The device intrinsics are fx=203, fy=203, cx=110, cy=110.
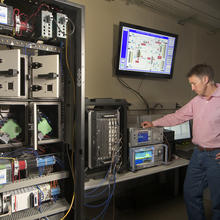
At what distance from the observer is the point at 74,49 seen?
1.45 meters

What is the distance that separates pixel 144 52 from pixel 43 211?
78.7 inches

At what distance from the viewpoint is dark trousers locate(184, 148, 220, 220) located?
1627mm

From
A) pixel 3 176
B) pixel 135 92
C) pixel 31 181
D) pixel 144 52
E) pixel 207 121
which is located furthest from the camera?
pixel 135 92

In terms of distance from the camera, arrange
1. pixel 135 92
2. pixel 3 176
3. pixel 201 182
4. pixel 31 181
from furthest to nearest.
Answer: pixel 135 92 → pixel 201 182 → pixel 31 181 → pixel 3 176

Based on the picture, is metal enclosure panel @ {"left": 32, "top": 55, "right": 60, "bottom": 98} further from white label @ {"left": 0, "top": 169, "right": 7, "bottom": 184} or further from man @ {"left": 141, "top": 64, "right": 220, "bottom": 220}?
man @ {"left": 141, "top": 64, "right": 220, "bottom": 220}

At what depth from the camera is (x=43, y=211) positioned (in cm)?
142

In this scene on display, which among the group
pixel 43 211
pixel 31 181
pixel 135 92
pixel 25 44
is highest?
pixel 25 44

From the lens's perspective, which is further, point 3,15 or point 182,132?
point 182,132

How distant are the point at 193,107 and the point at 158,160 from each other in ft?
1.93

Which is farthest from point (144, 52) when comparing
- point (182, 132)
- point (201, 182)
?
point (201, 182)

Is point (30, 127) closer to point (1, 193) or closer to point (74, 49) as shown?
point (1, 193)

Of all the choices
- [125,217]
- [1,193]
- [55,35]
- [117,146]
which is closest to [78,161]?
[117,146]

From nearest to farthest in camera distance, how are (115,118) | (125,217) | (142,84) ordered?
(115,118) → (125,217) → (142,84)

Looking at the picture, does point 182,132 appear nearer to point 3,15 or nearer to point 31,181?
point 31,181
